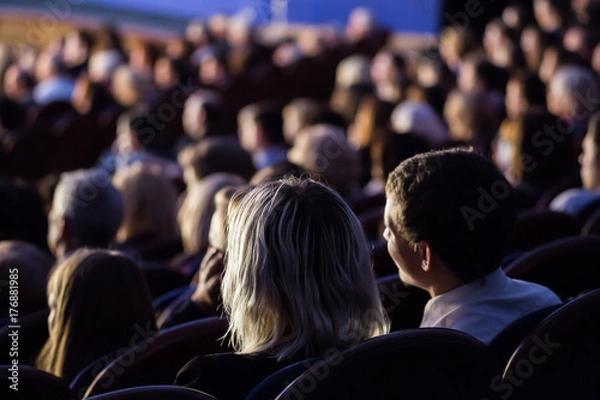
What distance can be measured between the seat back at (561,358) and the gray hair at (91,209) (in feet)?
6.15

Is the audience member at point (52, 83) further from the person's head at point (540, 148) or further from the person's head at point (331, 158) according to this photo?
the person's head at point (540, 148)

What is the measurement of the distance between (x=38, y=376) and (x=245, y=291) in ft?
1.21

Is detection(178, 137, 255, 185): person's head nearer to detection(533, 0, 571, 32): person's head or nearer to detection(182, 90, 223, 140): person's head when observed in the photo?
detection(182, 90, 223, 140): person's head

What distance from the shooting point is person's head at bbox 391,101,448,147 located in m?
5.42

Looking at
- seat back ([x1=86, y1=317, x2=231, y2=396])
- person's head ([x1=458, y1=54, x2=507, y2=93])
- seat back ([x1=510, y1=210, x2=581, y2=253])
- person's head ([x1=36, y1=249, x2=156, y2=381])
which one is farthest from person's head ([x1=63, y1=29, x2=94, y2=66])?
seat back ([x1=86, y1=317, x2=231, y2=396])

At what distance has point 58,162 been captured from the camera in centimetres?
733

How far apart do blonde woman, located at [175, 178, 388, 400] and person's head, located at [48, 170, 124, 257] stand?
1587mm

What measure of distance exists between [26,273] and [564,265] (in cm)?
133

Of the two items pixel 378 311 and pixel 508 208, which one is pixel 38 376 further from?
pixel 508 208

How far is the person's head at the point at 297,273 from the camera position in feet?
5.41

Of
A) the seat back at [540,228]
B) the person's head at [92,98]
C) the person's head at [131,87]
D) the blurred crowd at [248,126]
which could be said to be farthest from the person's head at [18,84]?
the seat back at [540,228]

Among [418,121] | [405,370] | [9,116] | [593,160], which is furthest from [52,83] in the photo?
[405,370]

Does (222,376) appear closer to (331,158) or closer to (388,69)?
(331,158)

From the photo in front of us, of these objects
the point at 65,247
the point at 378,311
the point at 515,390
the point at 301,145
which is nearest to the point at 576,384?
the point at 515,390
